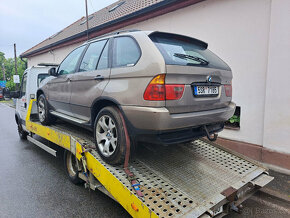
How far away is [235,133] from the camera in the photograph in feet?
Answer: 16.0

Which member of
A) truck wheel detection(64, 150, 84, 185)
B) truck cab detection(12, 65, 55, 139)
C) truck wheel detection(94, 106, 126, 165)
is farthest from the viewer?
truck cab detection(12, 65, 55, 139)

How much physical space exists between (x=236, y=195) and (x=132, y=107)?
1.52 metres

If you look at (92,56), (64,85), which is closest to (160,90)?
(92,56)

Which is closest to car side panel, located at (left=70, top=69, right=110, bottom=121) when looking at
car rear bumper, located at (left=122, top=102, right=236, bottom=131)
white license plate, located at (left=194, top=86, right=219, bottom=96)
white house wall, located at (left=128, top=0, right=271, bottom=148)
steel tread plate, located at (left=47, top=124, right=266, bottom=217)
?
steel tread plate, located at (left=47, top=124, right=266, bottom=217)

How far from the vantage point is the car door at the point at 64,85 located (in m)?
3.73

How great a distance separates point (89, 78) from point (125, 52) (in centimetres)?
77

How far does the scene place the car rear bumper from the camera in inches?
86.2

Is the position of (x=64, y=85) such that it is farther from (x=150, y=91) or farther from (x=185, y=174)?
(x=185, y=174)

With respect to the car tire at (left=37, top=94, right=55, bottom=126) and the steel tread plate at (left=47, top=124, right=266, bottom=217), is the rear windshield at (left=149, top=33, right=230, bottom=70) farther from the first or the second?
the car tire at (left=37, top=94, right=55, bottom=126)

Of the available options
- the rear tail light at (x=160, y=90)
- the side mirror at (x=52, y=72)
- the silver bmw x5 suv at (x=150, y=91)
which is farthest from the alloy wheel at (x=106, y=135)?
the side mirror at (x=52, y=72)

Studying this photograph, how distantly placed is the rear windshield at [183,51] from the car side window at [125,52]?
0.81 feet

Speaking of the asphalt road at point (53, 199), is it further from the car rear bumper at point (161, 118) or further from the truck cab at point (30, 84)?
the truck cab at point (30, 84)

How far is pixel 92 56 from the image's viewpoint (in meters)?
3.32

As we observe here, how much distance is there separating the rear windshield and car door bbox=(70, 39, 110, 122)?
80 cm
